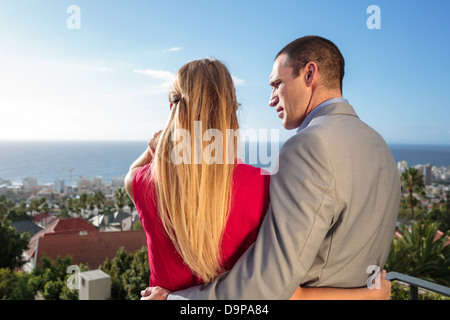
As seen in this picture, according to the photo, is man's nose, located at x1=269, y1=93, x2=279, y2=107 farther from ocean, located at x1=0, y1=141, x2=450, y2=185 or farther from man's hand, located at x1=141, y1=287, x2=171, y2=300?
ocean, located at x1=0, y1=141, x2=450, y2=185

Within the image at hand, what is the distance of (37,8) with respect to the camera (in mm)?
13945

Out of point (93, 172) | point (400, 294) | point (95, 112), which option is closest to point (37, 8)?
point (400, 294)

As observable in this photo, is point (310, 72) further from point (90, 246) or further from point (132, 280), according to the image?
point (90, 246)

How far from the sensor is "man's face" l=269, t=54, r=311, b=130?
1.22 meters

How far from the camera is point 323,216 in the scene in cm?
84

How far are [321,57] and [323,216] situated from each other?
2.09 feet

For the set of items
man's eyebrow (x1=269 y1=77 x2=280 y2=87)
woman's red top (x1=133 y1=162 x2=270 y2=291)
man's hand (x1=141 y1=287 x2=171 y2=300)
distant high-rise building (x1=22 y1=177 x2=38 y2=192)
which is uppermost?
man's eyebrow (x1=269 y1=77 x2=280 y2=87)

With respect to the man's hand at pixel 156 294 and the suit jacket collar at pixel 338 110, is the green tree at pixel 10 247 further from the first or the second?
the suit jacket collar at pixel 338 110

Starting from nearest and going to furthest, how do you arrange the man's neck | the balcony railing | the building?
the man's neck < the balcony railing < the building

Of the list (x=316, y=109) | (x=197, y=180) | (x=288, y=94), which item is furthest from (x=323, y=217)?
(x=288, y=94)

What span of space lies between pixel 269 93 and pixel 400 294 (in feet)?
9.37

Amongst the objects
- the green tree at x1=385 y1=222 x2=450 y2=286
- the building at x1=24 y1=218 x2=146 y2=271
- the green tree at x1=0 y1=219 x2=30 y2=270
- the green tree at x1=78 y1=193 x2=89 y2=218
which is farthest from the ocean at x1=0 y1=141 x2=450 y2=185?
the green tree at x1=385 y1=222 x2=450 y2=286

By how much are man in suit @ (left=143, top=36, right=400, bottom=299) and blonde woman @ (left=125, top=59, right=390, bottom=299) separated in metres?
0.06
